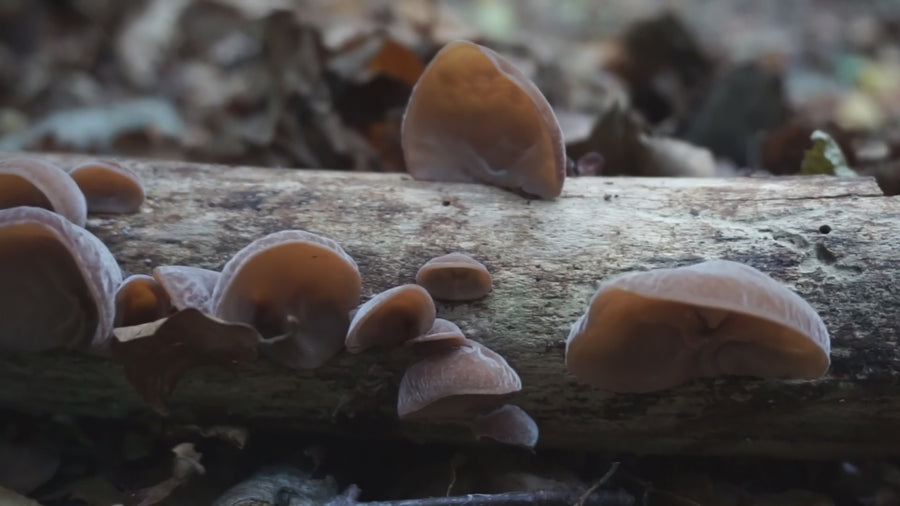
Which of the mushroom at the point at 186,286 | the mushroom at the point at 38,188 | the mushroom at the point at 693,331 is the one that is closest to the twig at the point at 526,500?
the mushroom at the point at 693,331

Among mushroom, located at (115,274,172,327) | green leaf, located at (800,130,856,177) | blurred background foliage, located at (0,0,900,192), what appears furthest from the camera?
blurred background foliage, located at (0,0,900,192)

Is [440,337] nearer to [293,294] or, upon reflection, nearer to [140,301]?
[293,294]

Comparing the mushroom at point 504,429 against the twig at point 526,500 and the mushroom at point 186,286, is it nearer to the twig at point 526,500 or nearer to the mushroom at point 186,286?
the twig at point 526,500

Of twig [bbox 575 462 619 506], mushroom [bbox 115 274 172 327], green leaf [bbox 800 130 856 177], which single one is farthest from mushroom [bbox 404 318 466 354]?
green leaf [bbox 800 130 856 177]

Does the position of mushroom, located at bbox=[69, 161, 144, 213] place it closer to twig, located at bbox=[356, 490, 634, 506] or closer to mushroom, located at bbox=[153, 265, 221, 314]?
mushroom, located at bbox=[153, 265, 221, 314]

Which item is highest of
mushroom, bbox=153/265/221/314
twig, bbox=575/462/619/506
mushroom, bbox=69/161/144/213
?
mushroom, bbox=69/161/144/213
